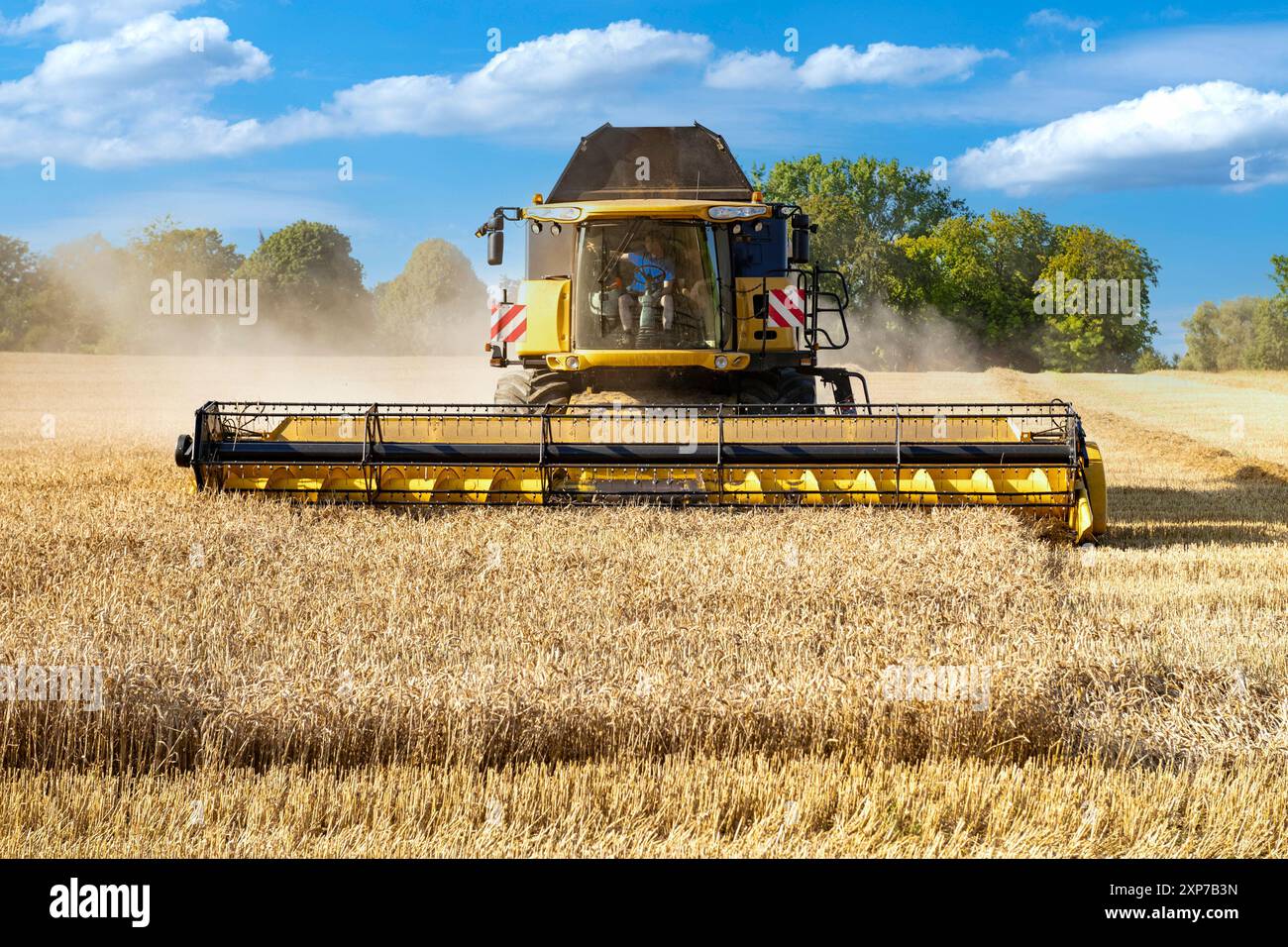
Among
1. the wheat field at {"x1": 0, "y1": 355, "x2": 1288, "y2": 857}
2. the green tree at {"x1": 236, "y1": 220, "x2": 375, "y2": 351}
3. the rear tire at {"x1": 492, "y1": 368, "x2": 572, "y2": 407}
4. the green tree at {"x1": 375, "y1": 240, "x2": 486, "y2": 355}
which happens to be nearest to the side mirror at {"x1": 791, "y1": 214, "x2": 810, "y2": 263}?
the rear tire at {"x1": 492, "y1": 368, "x2": 572, "y2": 407}

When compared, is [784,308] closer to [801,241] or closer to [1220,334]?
[801,241]

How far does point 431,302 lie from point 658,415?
58380 mm

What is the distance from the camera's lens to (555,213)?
873 centimetres

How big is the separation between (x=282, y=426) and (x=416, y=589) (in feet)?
11.0

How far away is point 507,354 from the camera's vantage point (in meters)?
9.55

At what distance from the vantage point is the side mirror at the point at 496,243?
865 centimetres

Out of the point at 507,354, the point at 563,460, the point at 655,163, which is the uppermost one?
the point at 655,163

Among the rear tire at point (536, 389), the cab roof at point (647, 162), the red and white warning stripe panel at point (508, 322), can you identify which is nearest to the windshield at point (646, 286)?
the rear tire at point (536, 389)

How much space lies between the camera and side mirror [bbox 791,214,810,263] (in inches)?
337

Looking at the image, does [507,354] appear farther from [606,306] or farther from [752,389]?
[752,389]

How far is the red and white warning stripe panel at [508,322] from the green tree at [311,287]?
47532 millimetres

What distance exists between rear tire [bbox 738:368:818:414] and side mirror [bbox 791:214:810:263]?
0.88 m

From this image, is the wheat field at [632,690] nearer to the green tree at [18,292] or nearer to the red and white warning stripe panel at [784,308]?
the red and white warning stripe panel at [784,308]
